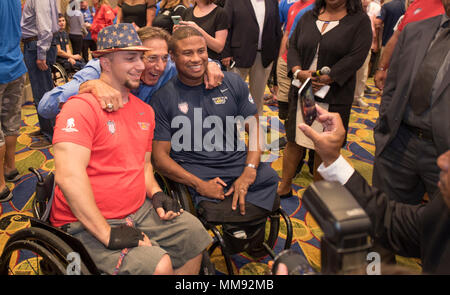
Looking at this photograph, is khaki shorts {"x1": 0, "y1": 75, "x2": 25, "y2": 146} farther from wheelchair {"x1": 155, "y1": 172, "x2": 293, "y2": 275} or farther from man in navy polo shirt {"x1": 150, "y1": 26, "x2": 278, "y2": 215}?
wheelchair {"x1": 155, "y1": 172, "x2": 293, "y2": 275}

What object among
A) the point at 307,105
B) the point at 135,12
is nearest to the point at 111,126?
the point at 307,105

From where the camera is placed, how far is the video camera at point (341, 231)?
28.4 inches

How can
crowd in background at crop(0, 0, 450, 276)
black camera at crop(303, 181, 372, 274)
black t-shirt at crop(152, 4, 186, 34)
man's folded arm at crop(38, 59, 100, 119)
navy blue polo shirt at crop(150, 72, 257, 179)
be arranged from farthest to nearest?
black t-shirt at crop(152, 4, 186, 34), navy blue polo shirt at crop(150, 72, 257, 179), man's folded arm at crop(38, 59, 100, 119), crowd in background at crop(0, 0, 450, 276), black camera at crop(303, 181, 372, 274)

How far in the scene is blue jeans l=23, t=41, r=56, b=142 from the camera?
3768 mm

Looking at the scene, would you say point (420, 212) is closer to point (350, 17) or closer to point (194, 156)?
point (194, 156)

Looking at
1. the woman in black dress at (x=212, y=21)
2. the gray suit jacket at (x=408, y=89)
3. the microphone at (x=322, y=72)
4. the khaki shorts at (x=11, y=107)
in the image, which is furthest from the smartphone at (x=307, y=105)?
the khaki shorts at (x=11, y=107)

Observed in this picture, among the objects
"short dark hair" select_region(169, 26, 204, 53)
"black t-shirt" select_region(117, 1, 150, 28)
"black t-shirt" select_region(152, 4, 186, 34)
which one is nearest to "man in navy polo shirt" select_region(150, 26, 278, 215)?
"short dark hair" select_region(169, 26, 204, 53)

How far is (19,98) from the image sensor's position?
122 inches

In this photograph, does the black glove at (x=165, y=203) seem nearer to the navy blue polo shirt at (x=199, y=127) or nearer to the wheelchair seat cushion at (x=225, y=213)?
the wheelchair seat cushion at (x=225, y=213)

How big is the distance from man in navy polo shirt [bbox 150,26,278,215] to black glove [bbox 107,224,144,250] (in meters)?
0.55

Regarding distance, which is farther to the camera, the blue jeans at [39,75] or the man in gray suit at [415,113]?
the blue jeans at [39,75]

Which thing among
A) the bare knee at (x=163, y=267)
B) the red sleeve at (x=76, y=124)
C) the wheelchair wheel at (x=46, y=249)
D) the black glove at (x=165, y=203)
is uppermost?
the red sleeve at (x=76, y=124)

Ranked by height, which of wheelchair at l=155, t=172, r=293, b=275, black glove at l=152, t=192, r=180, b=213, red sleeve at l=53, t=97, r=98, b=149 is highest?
red sleeve at l=53, t=97, r=98, b=149
